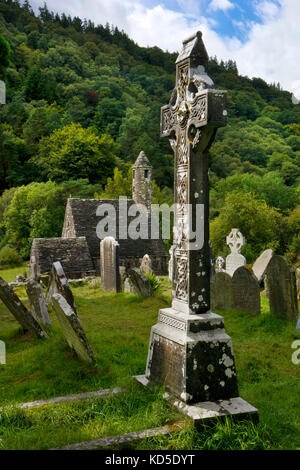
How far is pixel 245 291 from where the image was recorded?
9797 millimetres

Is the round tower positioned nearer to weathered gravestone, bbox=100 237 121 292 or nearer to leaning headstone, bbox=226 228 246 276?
leaning headstone, bbox=226 228 246 276

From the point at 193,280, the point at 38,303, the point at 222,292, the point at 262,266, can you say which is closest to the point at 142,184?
the point at 262,266

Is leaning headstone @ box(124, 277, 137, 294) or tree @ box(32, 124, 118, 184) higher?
tree @ box(32, 124, 118, 184)

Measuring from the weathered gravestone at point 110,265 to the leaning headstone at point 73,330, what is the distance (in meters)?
8.98

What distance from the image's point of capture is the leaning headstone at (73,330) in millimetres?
5398

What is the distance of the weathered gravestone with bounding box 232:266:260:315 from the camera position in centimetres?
964

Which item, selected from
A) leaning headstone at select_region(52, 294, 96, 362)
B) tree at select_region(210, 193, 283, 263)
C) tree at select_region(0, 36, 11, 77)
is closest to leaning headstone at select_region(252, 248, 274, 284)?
tree at select_region(210, 193, 283, 263)

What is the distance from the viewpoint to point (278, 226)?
29234 millimetres

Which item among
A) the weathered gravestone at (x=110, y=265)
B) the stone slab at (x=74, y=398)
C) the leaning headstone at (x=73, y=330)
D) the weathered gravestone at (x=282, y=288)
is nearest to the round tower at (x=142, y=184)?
the weathered gravestone at (x=110, y=265)

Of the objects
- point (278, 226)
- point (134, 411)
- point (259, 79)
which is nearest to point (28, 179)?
point (278, 226)

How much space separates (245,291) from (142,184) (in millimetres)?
19073

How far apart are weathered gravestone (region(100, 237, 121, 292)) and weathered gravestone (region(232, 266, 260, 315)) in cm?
601

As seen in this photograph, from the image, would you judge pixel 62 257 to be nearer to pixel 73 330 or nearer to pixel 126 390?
pixel 73 330
